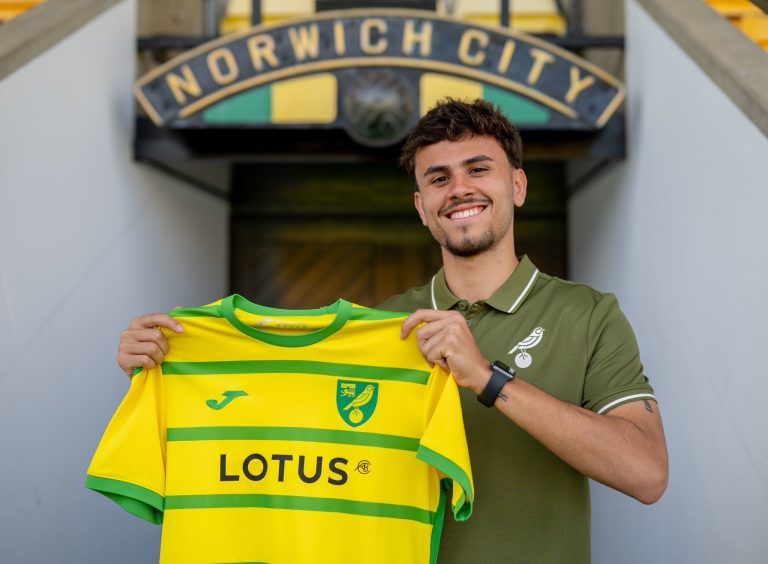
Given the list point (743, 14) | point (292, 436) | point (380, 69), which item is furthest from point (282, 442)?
point (743, 14)

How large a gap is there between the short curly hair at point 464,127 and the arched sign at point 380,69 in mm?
1514

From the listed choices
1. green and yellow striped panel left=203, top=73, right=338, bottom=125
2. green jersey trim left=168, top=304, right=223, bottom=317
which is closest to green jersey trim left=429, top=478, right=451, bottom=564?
green jersey trim left=168, top=304, right=223, bottom=317

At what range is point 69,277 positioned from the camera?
345 cm

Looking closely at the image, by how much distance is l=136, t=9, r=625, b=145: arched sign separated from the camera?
379 cm

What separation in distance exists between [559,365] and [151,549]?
9.52 ft

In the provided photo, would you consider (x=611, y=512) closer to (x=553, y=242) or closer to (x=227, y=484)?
(x=553, y=242)

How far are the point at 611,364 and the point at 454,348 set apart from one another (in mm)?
425

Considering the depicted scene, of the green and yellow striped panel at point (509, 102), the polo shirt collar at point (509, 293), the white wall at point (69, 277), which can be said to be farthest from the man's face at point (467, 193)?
the white wall at point (69, 277)

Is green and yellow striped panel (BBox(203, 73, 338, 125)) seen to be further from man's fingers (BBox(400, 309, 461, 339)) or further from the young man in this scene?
man's fingers (BBox(400, 309, 461, 339))

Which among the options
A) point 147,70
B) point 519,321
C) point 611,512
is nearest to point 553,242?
point 611,512

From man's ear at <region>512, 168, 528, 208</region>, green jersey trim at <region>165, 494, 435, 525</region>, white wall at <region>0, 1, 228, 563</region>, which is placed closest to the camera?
green jersey trim at <region>165, 494, 435, 525</region>

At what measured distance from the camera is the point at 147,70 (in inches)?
168

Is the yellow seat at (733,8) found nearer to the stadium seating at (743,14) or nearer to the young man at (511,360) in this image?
the stadium seating at (743,14)

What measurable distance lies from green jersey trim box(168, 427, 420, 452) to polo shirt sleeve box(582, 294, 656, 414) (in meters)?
0.46
